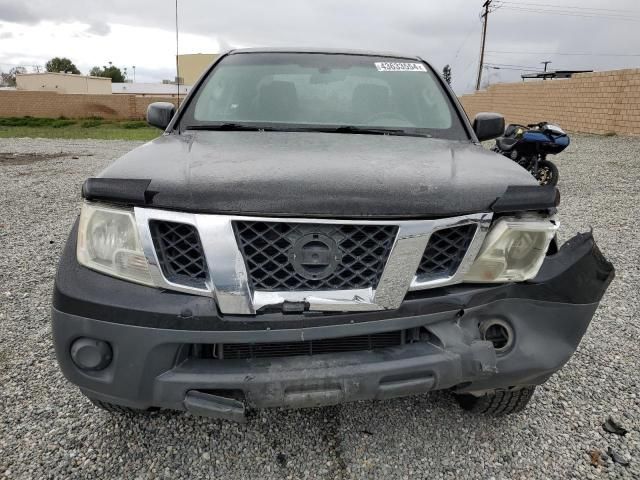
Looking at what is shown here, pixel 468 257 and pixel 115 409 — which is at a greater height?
pixel 468 257

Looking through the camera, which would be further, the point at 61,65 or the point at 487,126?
the point at 61,65

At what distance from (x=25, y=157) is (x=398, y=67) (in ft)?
37.2

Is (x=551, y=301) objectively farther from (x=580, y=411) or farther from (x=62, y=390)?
(x=62, y=390)

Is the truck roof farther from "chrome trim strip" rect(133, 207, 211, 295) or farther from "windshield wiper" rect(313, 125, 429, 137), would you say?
"chrome trim strip" rect(133, 207, 211, 295)

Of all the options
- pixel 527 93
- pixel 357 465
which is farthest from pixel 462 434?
pixel 527 93

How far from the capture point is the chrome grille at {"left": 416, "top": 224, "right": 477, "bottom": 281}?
5.63 feet

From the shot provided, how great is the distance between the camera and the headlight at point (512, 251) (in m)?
1.73

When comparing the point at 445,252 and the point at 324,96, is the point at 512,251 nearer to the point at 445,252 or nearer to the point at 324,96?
the point at 445,252

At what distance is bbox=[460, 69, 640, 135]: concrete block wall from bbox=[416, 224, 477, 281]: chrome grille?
→ 15.1 metres

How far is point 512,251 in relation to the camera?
1.76m

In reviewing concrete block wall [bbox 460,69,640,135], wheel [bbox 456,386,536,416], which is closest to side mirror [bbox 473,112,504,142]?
wheel [bbox 456,386,536,416]

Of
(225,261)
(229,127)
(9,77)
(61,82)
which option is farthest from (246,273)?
(9,77)

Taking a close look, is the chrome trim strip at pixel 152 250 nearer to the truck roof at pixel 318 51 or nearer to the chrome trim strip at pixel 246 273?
the chrome trim strip at pixel 246 273

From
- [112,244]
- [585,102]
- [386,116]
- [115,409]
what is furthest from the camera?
[585,102]
